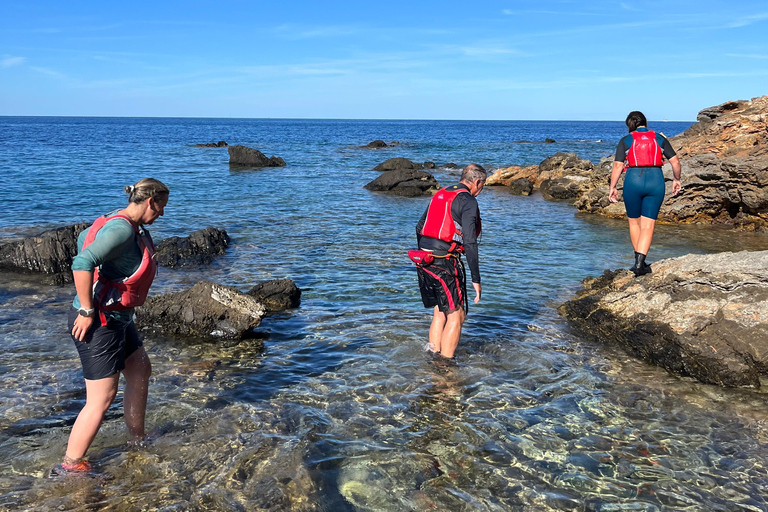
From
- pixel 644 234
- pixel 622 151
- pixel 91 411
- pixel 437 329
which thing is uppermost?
pixel 622 151

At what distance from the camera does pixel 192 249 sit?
1306 centimetres

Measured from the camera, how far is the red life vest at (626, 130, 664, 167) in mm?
8195

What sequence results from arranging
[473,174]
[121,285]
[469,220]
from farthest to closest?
[473,174] → [469,220] → [121,285]

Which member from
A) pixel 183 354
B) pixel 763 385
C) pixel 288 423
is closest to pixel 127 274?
pixel 288 423

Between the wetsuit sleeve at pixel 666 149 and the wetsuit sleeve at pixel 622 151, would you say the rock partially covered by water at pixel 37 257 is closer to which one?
the wetsuit sleeve at pixel 622 151

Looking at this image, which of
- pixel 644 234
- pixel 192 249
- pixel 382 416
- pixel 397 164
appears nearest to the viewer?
pixel 382 416

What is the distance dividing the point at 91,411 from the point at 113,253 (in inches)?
53.3

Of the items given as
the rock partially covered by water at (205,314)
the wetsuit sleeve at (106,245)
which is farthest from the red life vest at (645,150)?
the wetsuit sleeve at (106,245)

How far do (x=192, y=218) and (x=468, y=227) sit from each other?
47.9ft

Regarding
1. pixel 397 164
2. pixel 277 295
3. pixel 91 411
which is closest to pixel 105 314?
pixel 91 411

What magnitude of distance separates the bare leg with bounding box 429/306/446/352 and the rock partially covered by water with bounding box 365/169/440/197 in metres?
19.4

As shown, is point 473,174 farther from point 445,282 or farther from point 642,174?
point 642,174

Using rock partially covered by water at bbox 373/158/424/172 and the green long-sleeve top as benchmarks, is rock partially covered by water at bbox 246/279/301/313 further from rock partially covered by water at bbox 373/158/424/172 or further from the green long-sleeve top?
rock partially covered by water at bbox 373/158/424/172

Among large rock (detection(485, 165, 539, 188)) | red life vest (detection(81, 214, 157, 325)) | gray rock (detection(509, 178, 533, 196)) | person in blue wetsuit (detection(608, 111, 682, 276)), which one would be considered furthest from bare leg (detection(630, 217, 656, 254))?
large rock (detection(485, 165, 539, 188))
